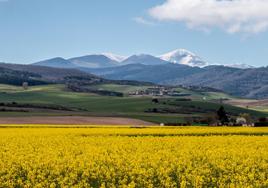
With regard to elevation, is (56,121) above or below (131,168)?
below

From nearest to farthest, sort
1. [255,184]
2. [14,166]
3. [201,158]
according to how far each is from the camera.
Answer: [255,184]
[14,166]
[201,158]

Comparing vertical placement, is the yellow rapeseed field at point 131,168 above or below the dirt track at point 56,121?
above

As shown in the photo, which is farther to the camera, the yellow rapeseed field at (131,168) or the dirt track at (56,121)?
the dirt track at (56,121)

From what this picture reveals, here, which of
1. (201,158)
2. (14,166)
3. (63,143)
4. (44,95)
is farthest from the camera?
(44,95)

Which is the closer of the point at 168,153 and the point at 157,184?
the point at 157,184

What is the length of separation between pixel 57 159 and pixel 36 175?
2.41 m

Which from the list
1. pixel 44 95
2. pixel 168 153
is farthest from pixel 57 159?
pixel 44 95

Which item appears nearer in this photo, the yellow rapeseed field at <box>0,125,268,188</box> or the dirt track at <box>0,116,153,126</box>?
the yellow rapeseed field at <box>0,125,268,188</box>

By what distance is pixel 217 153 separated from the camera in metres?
27.1

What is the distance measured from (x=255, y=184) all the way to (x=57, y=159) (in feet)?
29.5

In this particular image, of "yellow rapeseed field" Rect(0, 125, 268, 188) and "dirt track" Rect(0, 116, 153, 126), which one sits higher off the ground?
"yellow rapeseed field" Rect(0, 125, 268, 188)

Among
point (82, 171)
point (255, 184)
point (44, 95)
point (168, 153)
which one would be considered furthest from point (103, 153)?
point (44, 95)

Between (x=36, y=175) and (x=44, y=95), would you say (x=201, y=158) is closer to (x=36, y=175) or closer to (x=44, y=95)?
(x=36, y=175)

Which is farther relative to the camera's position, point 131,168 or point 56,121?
point 56,121
